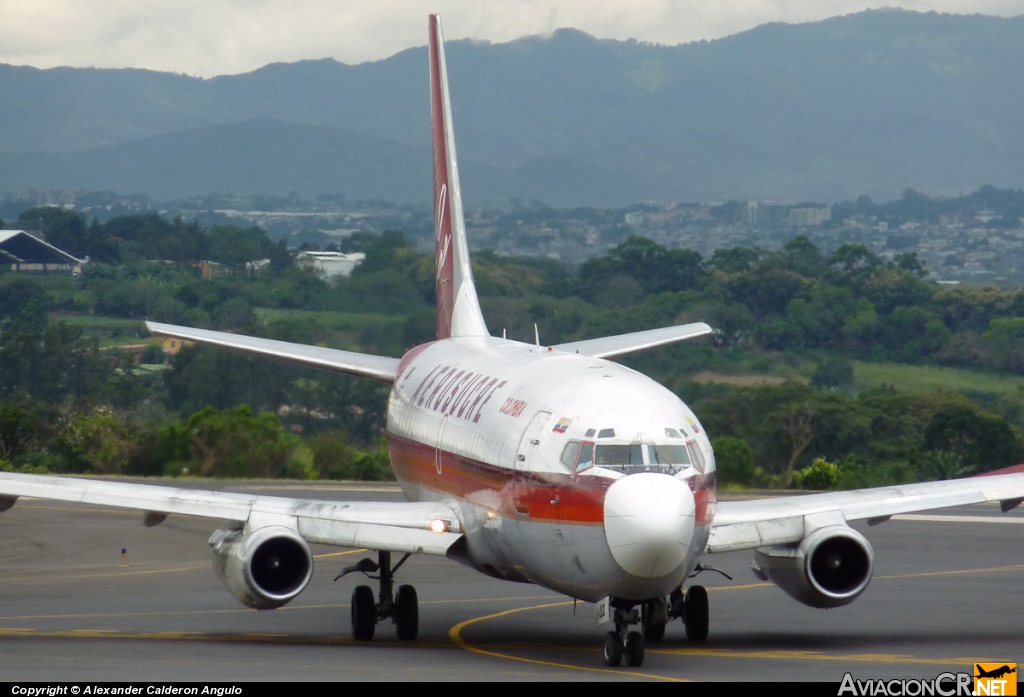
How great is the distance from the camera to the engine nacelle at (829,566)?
74.0 feet

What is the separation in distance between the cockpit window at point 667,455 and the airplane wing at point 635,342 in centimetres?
1235

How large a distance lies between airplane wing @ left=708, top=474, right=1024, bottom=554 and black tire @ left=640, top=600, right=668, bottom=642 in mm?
1195

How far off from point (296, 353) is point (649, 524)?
604 inches

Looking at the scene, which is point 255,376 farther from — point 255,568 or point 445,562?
point 255,568

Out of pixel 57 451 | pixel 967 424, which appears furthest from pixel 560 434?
pixel 967 424

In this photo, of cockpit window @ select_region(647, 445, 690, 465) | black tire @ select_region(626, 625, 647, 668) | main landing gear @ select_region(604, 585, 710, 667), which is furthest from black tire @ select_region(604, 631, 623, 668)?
cockpit window @ select_region(647, 445, 690, 465)

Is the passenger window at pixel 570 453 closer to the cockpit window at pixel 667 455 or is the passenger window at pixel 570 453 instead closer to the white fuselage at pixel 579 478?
the white fuselage at pixel 579 478

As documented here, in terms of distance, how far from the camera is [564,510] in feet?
65.9

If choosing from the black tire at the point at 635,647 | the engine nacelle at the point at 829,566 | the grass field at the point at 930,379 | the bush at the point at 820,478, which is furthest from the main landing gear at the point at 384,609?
the grass field at the point at 930,379

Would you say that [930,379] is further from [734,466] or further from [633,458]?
[633,458]

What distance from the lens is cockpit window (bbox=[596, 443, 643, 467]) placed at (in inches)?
785

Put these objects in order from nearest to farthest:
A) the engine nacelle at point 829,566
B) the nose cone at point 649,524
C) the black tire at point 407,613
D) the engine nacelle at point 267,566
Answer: the nose cone at point 649,524 < the engine nacelle at point 267,566 < the engine nacelle at point 829,566 < the black tire at point 407,613

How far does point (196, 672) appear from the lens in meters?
19.0

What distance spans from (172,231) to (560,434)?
9287 centimetres
